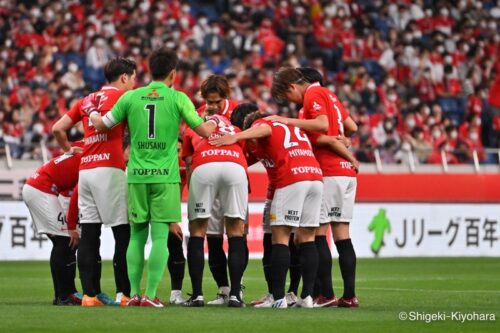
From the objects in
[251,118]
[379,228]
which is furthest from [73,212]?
[379,228]

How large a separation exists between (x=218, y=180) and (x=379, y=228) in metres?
12.1

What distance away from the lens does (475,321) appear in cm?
1039

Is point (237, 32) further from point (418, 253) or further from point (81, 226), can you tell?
point (81, 226)

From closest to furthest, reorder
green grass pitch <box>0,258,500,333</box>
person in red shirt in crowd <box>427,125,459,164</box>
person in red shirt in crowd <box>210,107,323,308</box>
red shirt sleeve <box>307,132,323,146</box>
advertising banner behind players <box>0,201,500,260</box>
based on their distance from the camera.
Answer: green grass pitch <box>0,258,500,333</box> → person in red shirt in crowd <box>210,107,323,308</box> → red shirt sleeve <box>307,132,323,146</box> → advertising banner behind players <box>0,201,500,260</box> → person in red shirt in crowd <box>427,125,459,164</box>

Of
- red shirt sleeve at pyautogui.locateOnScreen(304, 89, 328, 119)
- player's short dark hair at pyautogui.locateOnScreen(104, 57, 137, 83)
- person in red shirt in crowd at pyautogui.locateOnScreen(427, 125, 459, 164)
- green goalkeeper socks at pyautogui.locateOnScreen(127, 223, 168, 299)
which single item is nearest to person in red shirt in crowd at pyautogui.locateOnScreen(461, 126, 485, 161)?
person in red shirt in crowd at pyautogui.locateOnScreen(427, 125, 459, 164)

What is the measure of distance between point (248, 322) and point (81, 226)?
2536 mm

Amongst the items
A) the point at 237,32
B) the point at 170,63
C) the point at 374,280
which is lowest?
the point at 374,280

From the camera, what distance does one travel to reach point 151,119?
11.4 m

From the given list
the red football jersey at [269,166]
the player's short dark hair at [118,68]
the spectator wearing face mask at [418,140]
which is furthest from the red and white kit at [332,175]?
the spectator wearing face mask at [418,140]

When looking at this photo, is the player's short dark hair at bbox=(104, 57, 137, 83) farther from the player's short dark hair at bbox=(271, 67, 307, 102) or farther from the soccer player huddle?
A: the player's short dark hair at bbox=(271, 67, 307, 102)

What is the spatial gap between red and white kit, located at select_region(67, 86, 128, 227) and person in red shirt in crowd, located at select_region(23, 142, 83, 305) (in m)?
0.40

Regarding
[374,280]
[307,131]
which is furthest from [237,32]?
[307,131]

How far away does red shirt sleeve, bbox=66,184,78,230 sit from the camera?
1230 cm

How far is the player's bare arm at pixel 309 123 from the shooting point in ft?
39.1
